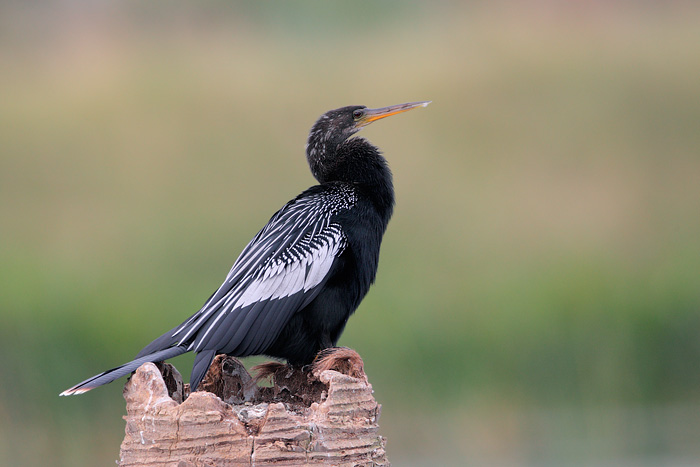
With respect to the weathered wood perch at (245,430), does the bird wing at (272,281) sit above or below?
above

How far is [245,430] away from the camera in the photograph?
67.2 inches

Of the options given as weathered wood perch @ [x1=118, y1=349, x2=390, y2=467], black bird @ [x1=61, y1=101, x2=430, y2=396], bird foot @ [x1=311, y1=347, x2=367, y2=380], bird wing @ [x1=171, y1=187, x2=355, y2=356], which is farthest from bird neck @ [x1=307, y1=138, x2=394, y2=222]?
weathered wood perch @ [x1=118, y1=349, x2=390, y2=467]

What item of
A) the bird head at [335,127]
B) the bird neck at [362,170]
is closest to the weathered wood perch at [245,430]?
the bird neck at [362,170]

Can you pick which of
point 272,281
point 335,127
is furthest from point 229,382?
point 335,127

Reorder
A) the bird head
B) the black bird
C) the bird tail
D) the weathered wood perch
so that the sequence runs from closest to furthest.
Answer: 1. the weathered wood perch
2. the bird tail
3. the black bird
4. the bird head

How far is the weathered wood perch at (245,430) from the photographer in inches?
65.9

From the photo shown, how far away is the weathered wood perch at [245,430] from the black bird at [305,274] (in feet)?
0.46

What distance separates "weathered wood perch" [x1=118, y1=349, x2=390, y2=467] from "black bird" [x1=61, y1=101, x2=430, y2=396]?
141mm

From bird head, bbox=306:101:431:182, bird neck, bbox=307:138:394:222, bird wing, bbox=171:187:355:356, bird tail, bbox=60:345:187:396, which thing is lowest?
bird tail, bbox=60:345:187:396

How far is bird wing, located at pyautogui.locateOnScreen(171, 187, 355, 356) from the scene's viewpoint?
204 cm

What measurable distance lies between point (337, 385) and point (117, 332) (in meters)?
2.90

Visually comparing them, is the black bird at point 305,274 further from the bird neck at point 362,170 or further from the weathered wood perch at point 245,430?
the weathered wood perch at point 245,430

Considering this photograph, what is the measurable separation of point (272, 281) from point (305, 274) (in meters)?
0.11

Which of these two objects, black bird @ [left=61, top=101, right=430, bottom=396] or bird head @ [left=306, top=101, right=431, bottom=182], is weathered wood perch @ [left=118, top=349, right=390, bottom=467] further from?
bird head @ [left=306, top=101, right=431, bottom=182]
